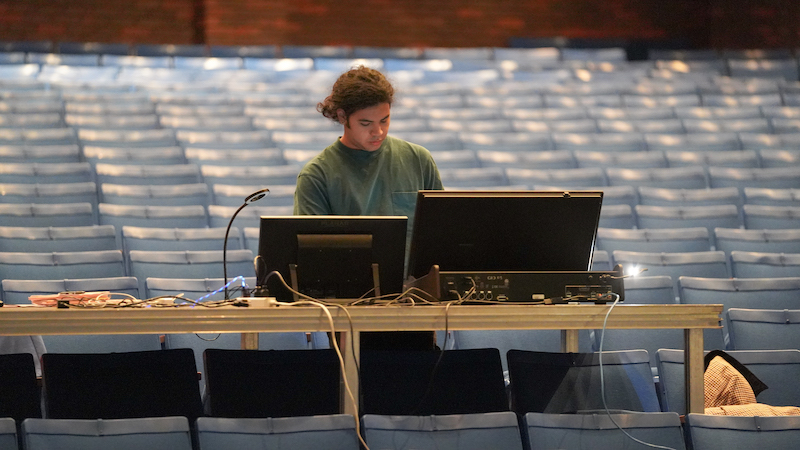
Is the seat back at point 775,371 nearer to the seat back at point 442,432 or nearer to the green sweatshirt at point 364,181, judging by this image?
the seat back at point 442,432

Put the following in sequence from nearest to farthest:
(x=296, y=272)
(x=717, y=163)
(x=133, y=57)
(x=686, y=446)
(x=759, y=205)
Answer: (x=296, y=272) → (x=686, y=446) → (x=759, y=205) → (x=717, y=163) → (x=133, y=57)

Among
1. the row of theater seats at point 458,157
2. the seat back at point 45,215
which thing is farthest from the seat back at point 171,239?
the row of theater seats at point 458,157

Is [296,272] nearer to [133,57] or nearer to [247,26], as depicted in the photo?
[133,57]

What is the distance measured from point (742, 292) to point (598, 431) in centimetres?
95

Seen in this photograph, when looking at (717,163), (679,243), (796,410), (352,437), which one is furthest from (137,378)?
(717,163)

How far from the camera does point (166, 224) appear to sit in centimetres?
264

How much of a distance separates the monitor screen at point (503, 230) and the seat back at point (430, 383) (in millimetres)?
210

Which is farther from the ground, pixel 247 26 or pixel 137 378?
pixel 247 26

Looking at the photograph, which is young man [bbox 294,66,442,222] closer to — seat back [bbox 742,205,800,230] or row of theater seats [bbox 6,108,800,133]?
seat back [bbox 742,205,800,230]

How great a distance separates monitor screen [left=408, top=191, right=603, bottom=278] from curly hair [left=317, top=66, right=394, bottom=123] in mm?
280

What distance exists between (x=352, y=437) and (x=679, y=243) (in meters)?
1.62

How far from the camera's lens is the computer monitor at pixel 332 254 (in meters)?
1.24

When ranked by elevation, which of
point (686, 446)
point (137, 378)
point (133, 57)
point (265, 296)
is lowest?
point (686, 446)

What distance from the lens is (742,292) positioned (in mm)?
2102
